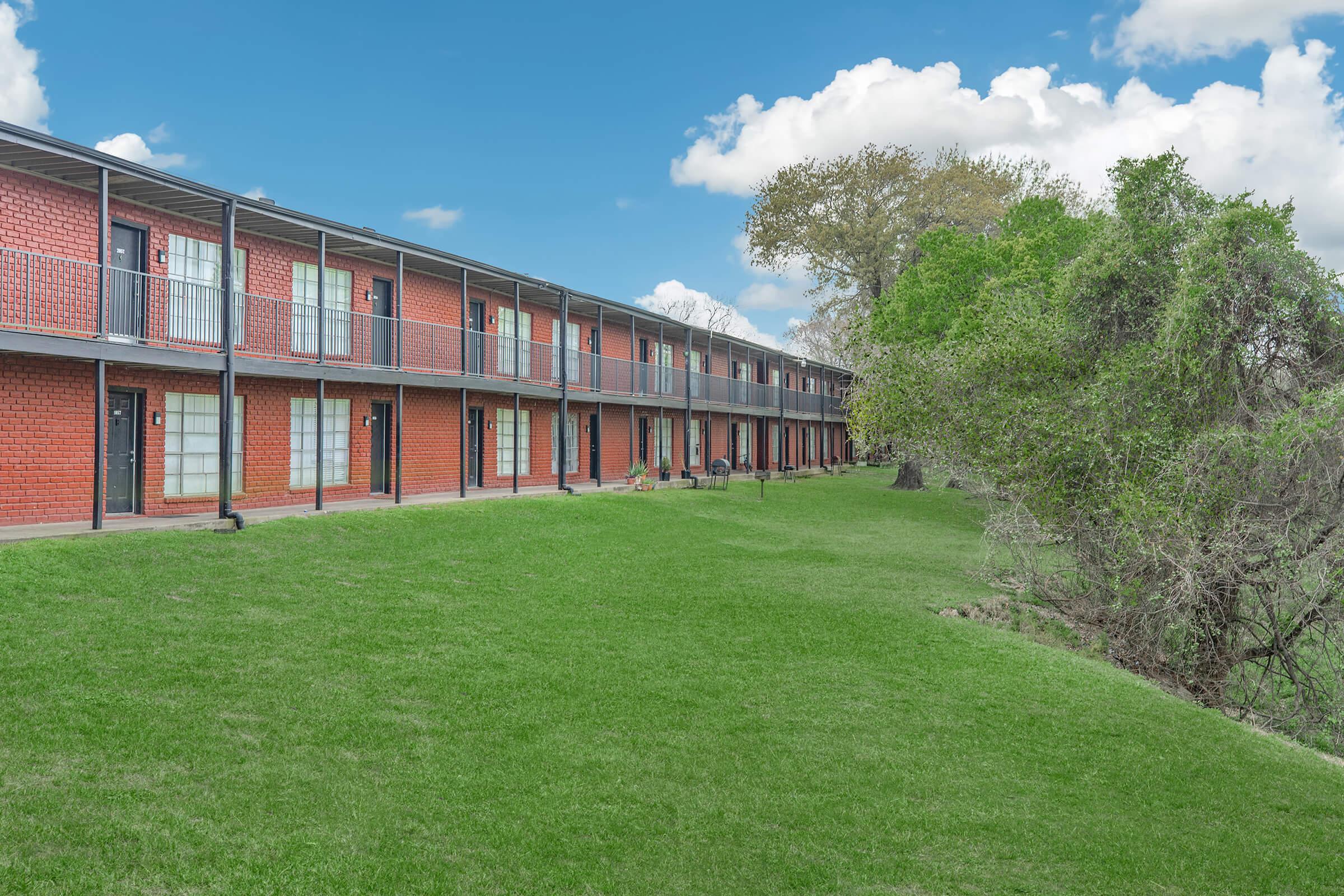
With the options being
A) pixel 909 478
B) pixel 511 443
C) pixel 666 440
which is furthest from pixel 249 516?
pixel 909 478

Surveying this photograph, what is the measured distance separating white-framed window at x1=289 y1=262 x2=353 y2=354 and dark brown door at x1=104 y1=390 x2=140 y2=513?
9.04 feet

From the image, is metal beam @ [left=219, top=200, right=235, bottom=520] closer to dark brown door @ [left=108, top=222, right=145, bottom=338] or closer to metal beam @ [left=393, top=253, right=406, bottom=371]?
dark brown door @ [left=108, top=222, right=145, bottom=338]

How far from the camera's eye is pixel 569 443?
2592 cm

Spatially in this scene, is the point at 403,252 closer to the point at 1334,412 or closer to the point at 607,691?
the point at 607,691

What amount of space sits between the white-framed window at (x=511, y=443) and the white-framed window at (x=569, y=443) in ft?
3.88

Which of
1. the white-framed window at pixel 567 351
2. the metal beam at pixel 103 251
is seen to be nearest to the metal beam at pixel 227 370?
the metal beam at pixel 103 251

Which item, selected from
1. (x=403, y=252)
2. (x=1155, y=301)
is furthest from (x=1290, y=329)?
(x=403, y=252)

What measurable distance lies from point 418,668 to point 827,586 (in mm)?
6868

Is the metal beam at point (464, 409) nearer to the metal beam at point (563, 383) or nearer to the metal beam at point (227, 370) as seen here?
the metal beam at point (563, 383)

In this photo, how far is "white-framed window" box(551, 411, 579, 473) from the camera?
25016 millimetres

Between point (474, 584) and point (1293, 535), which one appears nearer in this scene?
point (1293, 535)

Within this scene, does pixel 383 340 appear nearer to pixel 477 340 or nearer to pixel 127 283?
pixel 477 340

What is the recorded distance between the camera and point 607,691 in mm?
7422

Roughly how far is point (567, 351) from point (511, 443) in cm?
291
